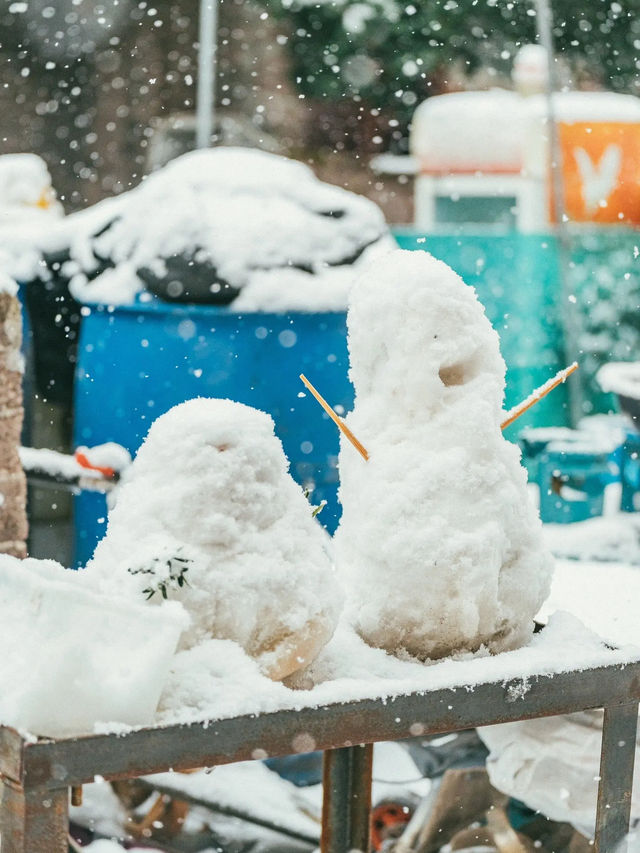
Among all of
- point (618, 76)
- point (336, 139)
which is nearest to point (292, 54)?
point (336, 139)

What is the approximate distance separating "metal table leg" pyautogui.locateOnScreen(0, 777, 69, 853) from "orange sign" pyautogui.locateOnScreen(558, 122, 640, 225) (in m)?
4.20

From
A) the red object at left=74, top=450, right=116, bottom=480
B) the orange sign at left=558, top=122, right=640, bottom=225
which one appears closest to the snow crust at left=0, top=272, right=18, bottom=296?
the red object at left=74, top=450, right=116, bottom=480

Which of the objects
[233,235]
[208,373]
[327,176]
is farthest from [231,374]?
[327,176]

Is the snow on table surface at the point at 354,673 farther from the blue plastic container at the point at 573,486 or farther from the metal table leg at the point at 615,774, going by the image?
the blue plastic container at the point at 573,486

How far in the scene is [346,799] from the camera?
1.71 m

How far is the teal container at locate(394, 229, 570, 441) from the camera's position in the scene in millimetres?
4406

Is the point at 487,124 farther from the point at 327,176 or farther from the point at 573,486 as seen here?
the point at 573,486

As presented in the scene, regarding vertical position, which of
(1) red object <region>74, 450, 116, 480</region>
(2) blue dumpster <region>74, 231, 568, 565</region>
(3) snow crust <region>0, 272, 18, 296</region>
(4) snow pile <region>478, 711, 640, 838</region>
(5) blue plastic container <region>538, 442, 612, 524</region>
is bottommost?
(5) blue plastic container <region>538, 442, 612, 524</region>

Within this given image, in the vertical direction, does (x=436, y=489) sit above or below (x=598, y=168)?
above

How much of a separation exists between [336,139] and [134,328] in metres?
5.25

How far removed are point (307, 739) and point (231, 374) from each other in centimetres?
129

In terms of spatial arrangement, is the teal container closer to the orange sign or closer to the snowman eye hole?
the orange sign

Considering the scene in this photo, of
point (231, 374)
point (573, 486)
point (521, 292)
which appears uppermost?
point (231, 374)

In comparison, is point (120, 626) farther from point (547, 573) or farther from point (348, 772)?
point (348, 772)
